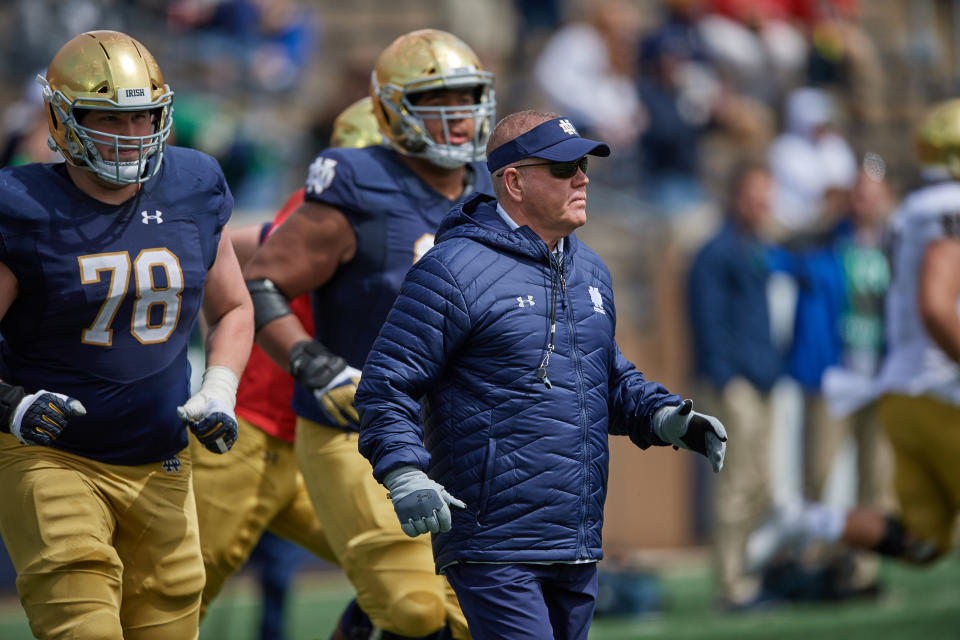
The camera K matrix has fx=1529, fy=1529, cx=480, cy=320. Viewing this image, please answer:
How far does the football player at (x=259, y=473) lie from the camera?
562 centimetres

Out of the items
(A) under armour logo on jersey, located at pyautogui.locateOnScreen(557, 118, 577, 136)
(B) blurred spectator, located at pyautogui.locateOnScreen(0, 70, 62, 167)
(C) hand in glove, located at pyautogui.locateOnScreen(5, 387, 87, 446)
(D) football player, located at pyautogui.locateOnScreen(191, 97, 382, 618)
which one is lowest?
(D) football player, located at pyautogui.locateOnScreen(191, 97, 382, 618)

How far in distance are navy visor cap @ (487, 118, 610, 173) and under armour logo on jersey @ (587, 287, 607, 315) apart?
0.39 metres

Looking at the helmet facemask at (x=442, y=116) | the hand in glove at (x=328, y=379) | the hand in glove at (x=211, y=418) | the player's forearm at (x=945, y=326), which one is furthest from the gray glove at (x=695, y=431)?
the player's forearm at (x=945, y=326)

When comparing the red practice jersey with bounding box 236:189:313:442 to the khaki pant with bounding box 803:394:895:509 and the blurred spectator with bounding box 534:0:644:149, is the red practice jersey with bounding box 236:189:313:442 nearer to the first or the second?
the khaki pant with bounding box 803:394:895:509

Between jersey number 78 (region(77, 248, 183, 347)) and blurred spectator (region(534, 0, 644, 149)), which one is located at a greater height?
jersey number 78 (region(77, 248, 183, 347))

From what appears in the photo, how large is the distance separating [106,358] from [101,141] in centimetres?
61

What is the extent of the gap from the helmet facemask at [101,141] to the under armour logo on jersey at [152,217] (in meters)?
0.09

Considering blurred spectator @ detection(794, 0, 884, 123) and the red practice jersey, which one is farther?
blurred spectator @ detection(794, 0, 884, 123)

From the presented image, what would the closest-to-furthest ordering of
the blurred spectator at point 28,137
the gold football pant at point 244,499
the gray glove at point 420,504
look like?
the gray glove at point 420,504 < the gold football pant at point 244,499 < the blurred spectator at point 28,137

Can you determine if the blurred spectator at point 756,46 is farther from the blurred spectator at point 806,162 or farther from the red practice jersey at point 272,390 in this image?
the red practice jersey at point 272,390

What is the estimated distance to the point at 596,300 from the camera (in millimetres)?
4301

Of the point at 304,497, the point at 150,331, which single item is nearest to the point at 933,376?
the point at 304,497

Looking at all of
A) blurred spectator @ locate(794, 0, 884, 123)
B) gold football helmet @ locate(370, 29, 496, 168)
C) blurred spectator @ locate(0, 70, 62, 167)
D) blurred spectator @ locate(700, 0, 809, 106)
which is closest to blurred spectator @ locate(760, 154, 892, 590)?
blurred spectator @ locate(700, 0, 809, 106)

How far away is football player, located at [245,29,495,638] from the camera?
5012mm
